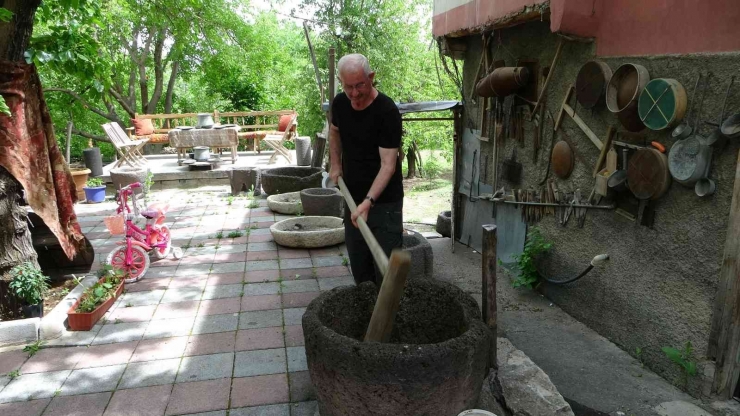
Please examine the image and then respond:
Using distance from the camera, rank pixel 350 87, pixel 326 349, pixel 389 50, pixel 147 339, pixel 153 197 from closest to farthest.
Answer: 1. pixel 326 349
2. pixel 350 87
3. pixel 147 339
4. pixel 153 197
5. pixel 389 50

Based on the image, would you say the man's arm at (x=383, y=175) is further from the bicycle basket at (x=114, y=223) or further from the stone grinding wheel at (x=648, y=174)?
the bicycle basket at (x=114, y=223)

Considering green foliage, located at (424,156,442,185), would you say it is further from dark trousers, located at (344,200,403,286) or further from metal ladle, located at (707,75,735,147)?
metal ladle, located at (707,75,735,147)

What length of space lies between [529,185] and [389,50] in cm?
839

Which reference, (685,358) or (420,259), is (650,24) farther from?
(420,259)

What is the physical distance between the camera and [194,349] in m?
3.58

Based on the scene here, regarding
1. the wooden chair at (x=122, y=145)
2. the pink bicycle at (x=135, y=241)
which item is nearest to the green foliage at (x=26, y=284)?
the pink bicycle at (x=135, y=241)

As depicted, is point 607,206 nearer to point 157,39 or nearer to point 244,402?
point 244,402

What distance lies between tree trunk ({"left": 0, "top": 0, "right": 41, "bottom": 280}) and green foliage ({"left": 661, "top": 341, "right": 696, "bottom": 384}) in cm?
502

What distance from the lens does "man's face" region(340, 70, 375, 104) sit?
9.22 ft

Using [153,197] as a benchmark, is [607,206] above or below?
above

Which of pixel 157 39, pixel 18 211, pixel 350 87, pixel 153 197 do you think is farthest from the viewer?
pixel 157 39

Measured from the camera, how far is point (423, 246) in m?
4.71

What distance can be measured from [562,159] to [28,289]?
15.0 ft

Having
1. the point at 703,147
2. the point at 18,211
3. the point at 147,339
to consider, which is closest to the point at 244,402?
the point at 147,339
